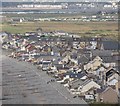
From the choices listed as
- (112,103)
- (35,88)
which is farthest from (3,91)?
(112,103)

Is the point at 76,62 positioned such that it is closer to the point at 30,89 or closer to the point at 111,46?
the point at 111,46

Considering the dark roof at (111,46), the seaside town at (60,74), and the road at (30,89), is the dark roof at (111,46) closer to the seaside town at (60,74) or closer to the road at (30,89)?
the seaside town at (60,74)

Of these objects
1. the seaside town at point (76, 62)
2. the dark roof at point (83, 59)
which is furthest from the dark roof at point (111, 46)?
the dark roof at point (83, 59)

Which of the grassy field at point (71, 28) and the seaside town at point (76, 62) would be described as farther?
the grassy field at point (71, 28)

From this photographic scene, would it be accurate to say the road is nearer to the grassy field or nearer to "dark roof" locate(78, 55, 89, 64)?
"dark roof" locate(78, 55, 89, 64)

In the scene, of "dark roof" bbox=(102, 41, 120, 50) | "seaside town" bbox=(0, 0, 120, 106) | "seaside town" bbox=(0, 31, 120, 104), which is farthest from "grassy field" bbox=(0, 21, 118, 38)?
"dark roof" bbox=(102, 41, 120, 50)

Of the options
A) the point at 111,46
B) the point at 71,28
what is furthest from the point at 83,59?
the point at 71,28
